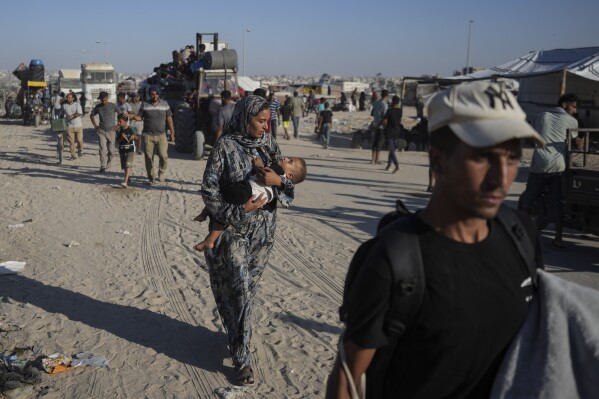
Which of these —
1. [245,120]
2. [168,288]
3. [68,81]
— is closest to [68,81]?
[68,81]

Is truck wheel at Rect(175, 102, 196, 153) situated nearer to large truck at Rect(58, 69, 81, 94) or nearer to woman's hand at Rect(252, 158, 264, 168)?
woman's hand at Rect(252, 158, 264, 168)

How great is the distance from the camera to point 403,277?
1.58 metres

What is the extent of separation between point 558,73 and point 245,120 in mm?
16505

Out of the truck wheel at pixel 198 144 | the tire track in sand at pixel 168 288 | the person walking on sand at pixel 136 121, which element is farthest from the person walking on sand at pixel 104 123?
the tire track in sand at pixel 168 288

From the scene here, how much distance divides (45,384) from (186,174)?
9.30 m

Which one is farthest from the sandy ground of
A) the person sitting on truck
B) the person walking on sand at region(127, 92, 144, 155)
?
the person walking on sand at region(127, 92, 144, 155)

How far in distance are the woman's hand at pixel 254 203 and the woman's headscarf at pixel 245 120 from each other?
1.25ft

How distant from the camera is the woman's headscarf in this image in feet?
13.4

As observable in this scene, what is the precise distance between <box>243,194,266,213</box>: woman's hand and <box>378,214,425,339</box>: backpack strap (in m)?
2.41

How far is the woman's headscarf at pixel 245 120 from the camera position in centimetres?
407

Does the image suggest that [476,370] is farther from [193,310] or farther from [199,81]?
[199,81]

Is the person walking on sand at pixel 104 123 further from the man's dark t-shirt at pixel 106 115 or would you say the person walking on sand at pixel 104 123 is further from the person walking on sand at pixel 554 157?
the person walking on sand at pixel 554 157

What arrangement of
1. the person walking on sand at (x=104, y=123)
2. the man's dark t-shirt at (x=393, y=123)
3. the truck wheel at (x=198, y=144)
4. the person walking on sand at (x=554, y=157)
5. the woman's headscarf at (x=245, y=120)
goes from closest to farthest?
the woman's headscarf at (x=245, y=120) < the person walking on sand at (x=554, y=157) < the person walking on sand at (x=104, y=123) < the man's dark t-shirt at (x=393, y=123) < the truck wheel at (x=198, y=144)

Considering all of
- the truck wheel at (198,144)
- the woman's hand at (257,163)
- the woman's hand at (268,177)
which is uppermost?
the woman's hand at (257,163)
